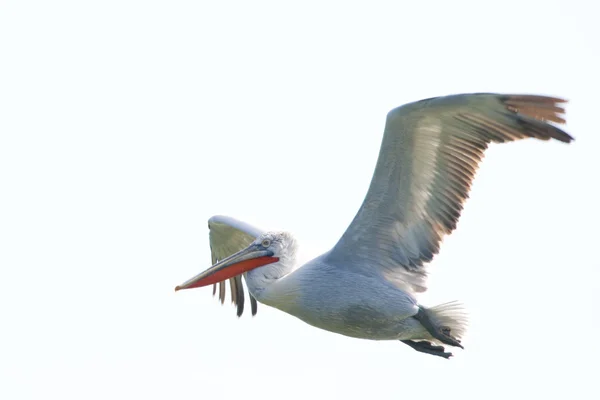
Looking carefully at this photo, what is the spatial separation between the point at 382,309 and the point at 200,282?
187 cm

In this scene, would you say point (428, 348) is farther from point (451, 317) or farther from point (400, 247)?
point (400, 247)

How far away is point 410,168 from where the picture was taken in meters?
9.80

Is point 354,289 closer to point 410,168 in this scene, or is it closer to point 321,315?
point 321,315

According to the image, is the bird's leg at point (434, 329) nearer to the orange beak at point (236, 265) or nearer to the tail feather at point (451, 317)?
the tail feather at point (451, 317)

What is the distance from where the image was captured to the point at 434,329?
10180 millimetres

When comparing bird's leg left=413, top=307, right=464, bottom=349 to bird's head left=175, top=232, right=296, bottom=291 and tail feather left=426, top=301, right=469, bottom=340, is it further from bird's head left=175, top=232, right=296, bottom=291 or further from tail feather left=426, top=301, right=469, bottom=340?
bird's head left=175, top=232, right=296, bottom=291

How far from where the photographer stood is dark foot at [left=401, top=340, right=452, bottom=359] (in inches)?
414

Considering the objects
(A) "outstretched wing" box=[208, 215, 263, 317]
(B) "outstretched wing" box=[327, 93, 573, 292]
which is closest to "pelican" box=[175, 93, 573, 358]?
(B) "outstretched wing" box=[327, 93, 573, 292]

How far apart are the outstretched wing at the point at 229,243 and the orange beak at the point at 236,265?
118cm

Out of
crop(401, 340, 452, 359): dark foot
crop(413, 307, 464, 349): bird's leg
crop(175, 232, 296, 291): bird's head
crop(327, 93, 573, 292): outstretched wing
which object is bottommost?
crop(401, 340, 452, 359): dark foot

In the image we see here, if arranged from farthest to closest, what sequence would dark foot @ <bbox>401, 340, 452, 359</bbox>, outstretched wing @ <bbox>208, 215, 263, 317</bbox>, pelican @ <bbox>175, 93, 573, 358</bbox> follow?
outstretched wing @ <bbox>208, 215, 263, 317</bbox>, dark foot @ <bbox>401, 340, 452, 359</bbox>, pelican @ <bbox>175, 93, 573, 358</bbox>

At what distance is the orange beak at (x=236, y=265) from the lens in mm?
10773

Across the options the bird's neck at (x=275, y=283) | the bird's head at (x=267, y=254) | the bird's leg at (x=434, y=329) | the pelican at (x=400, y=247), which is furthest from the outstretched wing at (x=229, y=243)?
the bird's leg at (x=434, y=329)

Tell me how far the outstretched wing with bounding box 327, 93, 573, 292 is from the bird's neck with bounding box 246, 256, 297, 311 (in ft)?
1.54
